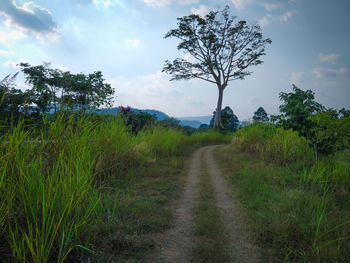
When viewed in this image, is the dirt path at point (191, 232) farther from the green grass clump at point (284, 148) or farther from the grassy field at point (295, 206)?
the green grass clump at point (284, 148)

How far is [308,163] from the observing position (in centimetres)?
593

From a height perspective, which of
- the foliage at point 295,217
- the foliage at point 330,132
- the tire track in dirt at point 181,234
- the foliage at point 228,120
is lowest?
the tire track in dirt at point 181,234

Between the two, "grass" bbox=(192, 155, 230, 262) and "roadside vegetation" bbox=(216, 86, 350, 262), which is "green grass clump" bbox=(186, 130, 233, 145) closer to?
"roadside vegetation" bbox=(216, 86, 350, 262)

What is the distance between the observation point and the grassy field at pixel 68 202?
1.80 meters

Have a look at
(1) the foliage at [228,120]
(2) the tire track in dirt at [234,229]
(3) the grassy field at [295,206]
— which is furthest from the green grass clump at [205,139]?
(2) the tire track in dirt at [234,229]

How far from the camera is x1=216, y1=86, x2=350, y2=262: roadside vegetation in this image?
2.42 metres

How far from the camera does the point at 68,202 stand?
1913 millimetres

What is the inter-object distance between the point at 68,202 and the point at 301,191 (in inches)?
163

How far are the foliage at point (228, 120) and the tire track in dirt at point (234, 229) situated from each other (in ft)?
78.5

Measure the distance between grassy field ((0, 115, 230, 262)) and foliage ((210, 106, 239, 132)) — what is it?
2497 centimetres

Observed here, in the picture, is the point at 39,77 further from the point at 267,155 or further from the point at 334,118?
the point at 334,118

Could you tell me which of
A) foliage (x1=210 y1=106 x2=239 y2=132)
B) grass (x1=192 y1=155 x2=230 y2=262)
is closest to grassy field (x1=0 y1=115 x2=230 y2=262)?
grass (x1=192 y1=155 x2=230 y2=262)

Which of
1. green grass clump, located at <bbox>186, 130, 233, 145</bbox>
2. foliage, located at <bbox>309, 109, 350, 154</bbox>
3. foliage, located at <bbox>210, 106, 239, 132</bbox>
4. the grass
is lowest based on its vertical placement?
the grass

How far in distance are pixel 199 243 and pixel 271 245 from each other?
947mm
